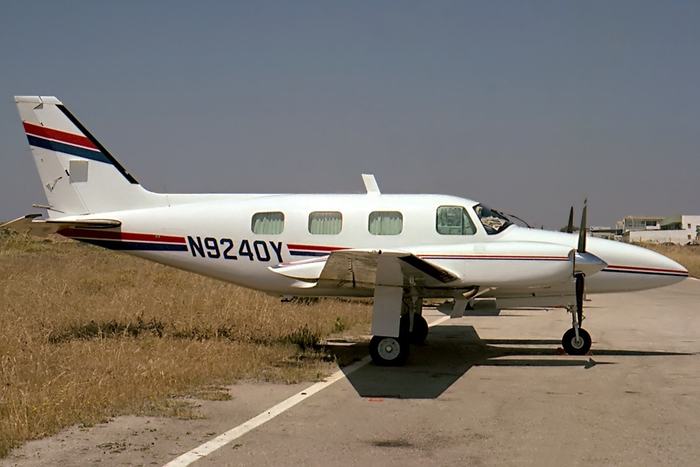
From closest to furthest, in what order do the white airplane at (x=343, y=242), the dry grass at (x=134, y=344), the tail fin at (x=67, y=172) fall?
the dry grass at (x=134, y=344)
the white airplane at (x=343, y=242)
the tail fin at (x=67, y=172)

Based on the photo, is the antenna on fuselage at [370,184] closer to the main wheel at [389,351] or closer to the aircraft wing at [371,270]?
the aircraft wing at [371,270]

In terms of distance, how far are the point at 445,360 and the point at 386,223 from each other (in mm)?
2337

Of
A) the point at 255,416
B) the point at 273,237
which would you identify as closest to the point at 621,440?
the point at 255,416

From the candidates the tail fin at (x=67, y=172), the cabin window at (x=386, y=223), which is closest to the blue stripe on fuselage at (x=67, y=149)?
the tail fin at (x=67, y=172)

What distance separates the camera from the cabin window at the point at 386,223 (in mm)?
11281

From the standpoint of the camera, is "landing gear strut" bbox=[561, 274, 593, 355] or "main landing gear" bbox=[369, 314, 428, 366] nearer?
"main landing gear" bbox=[369, 314, 428, 366]

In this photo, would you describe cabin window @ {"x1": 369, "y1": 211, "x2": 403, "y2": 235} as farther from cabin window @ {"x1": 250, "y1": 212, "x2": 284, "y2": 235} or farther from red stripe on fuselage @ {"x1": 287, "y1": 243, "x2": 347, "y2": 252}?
cabin window @ {"x1": 250, "y1": 212, "x2": 284, "y2": 235}

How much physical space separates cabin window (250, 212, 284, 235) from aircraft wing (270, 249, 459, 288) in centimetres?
137

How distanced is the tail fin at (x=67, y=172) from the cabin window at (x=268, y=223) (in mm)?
2069

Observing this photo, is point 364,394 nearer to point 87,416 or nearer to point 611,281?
point 87,416

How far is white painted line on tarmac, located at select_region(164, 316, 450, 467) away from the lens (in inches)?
229

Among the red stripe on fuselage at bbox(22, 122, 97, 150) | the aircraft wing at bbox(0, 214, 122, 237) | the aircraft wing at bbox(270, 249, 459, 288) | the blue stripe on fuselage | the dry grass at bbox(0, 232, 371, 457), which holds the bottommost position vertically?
the dry grass at bbox(0, 232, 371, 457)

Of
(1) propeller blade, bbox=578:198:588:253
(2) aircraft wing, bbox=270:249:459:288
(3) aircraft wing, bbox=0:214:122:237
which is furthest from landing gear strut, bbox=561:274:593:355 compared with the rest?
(3) aircraft wing, bbox=0:214:122:237

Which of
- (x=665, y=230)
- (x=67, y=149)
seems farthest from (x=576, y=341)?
(x=665, y=230)
